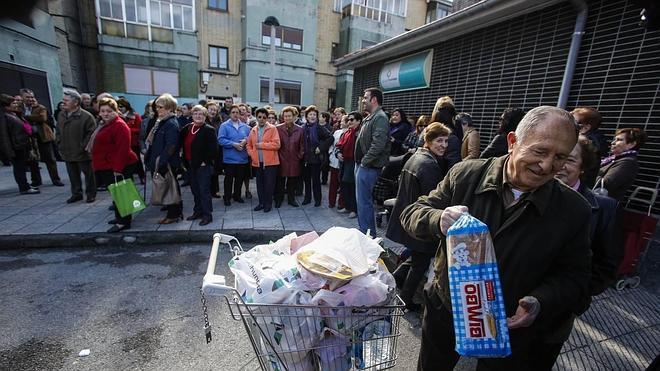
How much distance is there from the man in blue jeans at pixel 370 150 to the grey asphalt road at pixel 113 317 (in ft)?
6.44

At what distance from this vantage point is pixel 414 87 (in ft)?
28.9

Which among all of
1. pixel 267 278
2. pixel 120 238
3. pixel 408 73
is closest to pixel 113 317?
pixel 120 238

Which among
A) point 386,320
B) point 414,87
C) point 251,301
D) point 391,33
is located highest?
point 391,33

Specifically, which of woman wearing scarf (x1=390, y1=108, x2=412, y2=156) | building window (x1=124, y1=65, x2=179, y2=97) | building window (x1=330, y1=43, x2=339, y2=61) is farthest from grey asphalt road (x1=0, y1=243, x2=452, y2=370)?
building window (x1=330, y1=43, x2=339, y2=61)

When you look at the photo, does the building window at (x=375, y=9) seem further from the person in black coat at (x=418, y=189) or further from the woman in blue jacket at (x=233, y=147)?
the person in black coat at (x=418, y=189)

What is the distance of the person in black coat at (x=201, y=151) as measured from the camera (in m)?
5.00

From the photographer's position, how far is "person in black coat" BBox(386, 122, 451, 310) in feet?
9.63

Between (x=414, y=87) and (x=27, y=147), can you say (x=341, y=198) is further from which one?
(x=27, y=147)

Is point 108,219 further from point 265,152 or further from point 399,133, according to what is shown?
point 399,133

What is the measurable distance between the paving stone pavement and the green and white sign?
393 cm

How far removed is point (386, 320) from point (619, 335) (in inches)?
109

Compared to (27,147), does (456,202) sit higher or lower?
higher

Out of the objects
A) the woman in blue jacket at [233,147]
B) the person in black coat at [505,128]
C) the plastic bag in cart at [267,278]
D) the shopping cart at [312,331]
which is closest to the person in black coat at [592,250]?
the shopping cart at [312,331]

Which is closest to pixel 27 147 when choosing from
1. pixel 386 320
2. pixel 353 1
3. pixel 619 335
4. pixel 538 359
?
pixel 386 320
